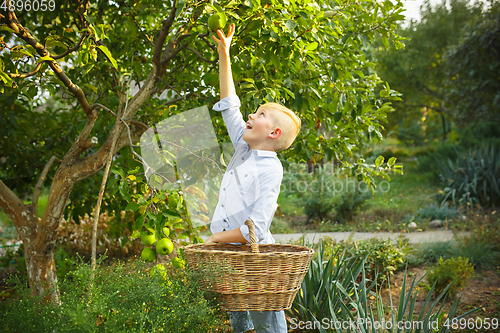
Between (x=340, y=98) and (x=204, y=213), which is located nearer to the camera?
(x=204, y=213)

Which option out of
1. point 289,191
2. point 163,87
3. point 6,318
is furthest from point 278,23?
point 289,191

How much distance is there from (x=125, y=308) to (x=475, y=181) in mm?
7148

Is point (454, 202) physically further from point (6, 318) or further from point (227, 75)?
point (6, 318)

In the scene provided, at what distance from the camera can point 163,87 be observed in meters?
2.54

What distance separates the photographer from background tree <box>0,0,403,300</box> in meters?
1.80

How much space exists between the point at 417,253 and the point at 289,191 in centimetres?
343

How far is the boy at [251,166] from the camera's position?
1.56m

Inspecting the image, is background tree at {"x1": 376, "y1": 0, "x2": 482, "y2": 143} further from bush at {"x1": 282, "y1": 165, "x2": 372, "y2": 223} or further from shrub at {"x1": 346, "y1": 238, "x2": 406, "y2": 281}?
shrub at {"x1": 346, "y1": 238, "x2": 406, "y2": 281}

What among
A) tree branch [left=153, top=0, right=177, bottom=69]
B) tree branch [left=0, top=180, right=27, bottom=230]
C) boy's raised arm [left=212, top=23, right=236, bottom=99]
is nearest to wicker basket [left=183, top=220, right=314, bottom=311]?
boy's raised arm [left=212, top=23, right=236, bottom=99]

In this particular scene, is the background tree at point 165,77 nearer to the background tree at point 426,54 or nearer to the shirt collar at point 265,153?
the shirt collar at point 265,153

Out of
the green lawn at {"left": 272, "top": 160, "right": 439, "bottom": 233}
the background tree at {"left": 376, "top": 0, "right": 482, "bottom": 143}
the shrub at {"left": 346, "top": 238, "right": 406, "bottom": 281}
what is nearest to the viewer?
the shrub at {"left": 346, "top": 238, "right": 406, "bottom": 281}

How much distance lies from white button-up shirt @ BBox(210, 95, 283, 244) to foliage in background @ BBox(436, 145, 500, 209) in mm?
5879

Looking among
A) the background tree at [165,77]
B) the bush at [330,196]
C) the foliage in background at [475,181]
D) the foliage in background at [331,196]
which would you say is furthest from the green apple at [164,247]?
the foliage in background at [475,181]

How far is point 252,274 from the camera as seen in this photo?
1359 millimetres
